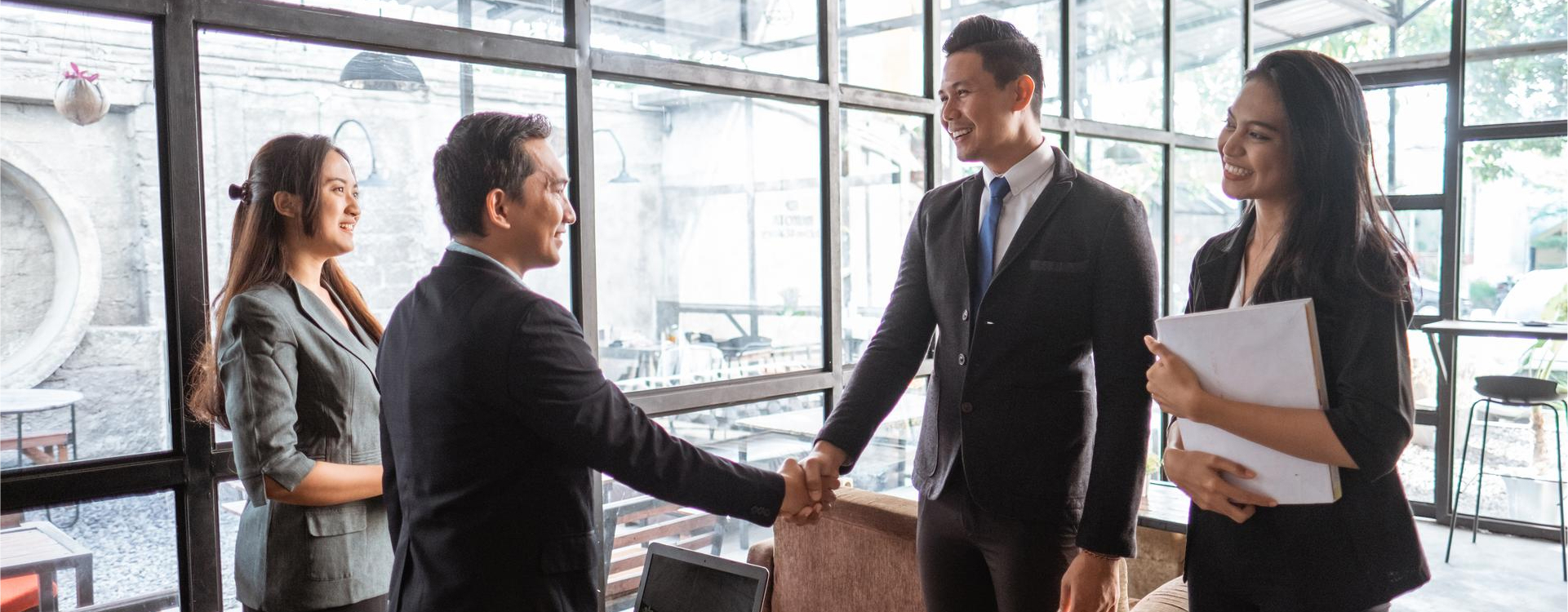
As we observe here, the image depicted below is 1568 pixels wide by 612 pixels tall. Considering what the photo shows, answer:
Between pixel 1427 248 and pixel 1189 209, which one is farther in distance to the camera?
pixel 1427 248

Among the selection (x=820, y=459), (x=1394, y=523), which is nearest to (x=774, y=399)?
(x=820, y=459)

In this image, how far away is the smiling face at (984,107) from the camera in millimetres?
1888

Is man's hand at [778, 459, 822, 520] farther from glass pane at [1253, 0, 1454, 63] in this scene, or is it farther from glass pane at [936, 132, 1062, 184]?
glass pane at [1253, 0, 1454, 63]

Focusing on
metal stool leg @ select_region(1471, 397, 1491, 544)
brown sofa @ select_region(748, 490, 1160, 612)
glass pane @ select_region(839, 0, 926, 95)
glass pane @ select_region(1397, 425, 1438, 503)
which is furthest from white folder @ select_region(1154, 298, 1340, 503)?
glass pane @ select_region(1397, 425, 1438, 503)

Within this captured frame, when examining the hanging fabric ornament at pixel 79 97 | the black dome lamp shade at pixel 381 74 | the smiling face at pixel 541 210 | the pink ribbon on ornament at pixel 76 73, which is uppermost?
the black dome lamp shade at pixel 381 74

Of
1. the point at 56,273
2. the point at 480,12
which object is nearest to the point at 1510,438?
the point at 480,12

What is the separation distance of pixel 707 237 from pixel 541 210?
181 cm

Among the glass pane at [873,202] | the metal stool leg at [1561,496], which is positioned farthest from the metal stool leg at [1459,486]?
the glass pane at [873,202]

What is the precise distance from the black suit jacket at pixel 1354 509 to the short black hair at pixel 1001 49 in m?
0.71

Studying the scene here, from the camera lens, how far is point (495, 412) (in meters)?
1.48

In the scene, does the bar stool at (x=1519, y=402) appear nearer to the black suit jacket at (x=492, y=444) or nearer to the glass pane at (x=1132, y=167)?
the glass pane at (x=1132, y=167)

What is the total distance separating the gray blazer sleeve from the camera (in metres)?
1.85

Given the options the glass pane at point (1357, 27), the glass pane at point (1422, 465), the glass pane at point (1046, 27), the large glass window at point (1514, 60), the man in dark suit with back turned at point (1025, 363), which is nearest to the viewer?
the man in dark suit with back turned at point (1025, 363)

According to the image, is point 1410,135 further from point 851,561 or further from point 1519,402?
point 851,561
